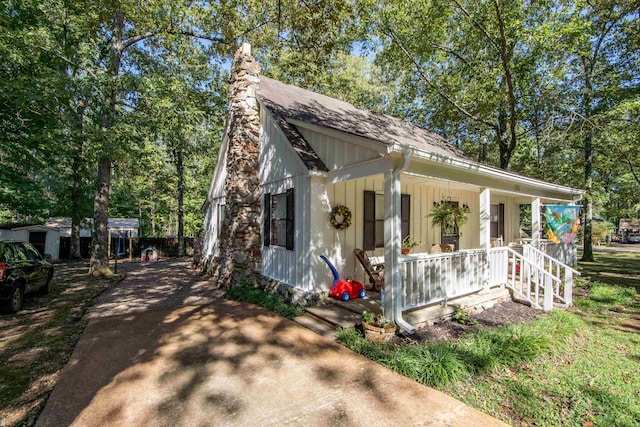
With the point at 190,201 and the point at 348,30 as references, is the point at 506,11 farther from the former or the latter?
the point at 190,201

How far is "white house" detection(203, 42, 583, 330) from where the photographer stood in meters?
4.90

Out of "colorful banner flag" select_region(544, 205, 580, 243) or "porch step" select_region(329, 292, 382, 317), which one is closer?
"porch step" select_region(329, 292, 382, 317)

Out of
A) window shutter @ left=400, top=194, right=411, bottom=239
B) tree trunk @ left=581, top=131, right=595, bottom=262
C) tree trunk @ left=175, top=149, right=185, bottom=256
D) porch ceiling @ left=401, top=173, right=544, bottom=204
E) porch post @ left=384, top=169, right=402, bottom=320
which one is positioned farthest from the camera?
tree trunk @ left=175, top=149, right=185, bottom=256

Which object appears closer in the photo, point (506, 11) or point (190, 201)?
point (506, 11)

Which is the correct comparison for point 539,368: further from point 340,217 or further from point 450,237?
point 450,237

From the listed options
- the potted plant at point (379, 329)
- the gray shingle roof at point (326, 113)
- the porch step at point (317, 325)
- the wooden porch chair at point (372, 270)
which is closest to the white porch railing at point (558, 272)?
the gray shingle roof at point (326, 113)

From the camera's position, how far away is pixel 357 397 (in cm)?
327

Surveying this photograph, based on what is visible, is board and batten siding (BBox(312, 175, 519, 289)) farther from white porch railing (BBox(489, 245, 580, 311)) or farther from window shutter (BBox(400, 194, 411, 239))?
white porch railing (BBox(489, 245, 580, 311))

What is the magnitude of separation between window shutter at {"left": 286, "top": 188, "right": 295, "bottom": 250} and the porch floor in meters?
1.56

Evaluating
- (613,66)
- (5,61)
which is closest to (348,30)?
(5,61)

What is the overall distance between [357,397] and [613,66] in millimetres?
15930

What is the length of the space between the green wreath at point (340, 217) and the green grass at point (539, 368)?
2.31 metres

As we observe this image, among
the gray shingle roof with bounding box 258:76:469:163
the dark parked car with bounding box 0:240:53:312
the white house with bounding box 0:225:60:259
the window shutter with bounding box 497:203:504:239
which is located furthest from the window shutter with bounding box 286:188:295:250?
the white house with bounding box 0:225:60:259

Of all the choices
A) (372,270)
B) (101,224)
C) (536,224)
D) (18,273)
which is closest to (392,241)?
(372,270)
